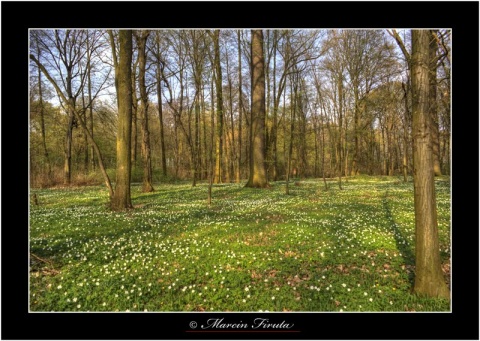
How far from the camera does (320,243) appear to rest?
5535mm

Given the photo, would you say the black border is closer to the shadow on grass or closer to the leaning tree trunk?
the leaning tree trunk

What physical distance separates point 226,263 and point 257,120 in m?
12.9

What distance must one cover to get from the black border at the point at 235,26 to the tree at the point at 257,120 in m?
11.9

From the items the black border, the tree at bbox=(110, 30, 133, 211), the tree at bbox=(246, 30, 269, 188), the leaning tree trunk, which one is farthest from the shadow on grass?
the tree at bbox=(110, 30, 133, 211)

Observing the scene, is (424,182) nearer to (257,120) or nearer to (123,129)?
(123,129)

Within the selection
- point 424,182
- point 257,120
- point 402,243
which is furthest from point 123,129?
point 402,243

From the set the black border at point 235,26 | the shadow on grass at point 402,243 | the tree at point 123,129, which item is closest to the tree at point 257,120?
the tree at point 123,129

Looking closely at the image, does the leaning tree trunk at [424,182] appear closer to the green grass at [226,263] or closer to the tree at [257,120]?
the green grass at [226,263]

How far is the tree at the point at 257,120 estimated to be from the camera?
15.7 meters

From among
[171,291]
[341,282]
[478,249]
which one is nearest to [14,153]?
[171,291]

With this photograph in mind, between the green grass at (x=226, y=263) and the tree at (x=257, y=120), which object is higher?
the tree at (x=257, y=120)

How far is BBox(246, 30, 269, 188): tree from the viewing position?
15.7 metres

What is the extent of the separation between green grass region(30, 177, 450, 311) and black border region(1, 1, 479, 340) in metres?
0.19

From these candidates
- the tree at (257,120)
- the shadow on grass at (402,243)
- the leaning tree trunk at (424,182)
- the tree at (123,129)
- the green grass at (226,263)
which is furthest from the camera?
the tree at (257,120)
